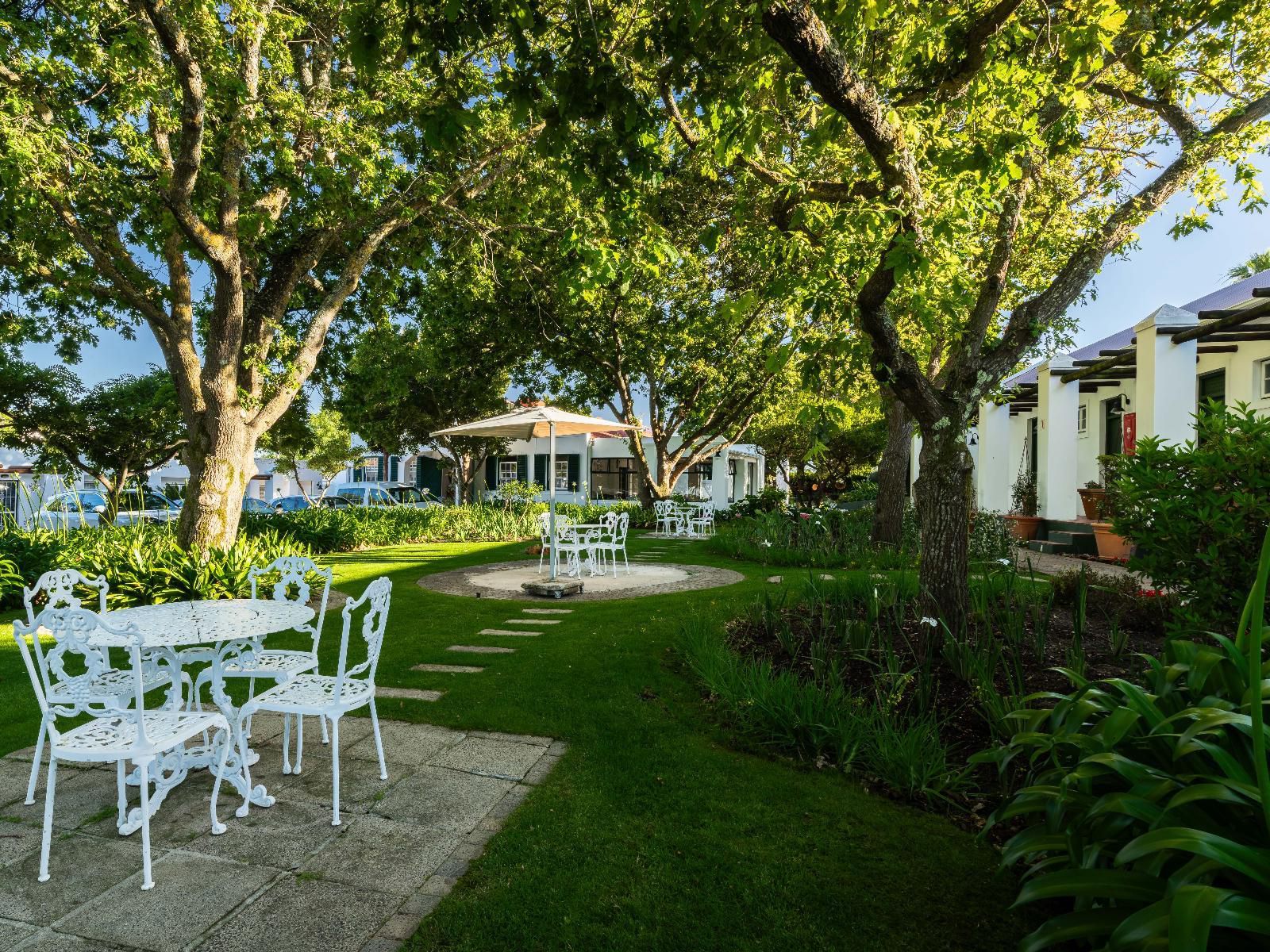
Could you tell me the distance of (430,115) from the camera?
3340 mm

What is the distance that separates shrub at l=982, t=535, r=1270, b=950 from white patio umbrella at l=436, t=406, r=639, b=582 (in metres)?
7.05

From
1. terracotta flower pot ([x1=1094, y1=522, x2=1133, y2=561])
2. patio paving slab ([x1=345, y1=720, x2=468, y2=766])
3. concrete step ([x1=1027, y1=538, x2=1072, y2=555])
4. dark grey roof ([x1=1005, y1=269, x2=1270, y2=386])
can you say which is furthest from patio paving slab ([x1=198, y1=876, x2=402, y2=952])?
concrete step ([x1=1027, y1=538, x2=1072, y2=555])

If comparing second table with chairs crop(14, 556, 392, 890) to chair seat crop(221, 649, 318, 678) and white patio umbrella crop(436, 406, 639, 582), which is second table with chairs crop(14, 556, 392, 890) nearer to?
chair seat crop(221, 649, 318, 678)

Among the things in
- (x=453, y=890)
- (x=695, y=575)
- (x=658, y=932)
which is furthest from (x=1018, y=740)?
(x=695, y=575)

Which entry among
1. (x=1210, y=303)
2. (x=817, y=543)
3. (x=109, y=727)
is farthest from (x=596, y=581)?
(x=1210, y=303)

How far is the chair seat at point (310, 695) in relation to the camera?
10.3 feet

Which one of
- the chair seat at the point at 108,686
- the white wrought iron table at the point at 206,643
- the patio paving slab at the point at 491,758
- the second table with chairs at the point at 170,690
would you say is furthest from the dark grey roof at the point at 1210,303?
the chair seat at the point at 108,686

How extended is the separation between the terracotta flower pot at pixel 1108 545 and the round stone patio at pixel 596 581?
19.5 ft

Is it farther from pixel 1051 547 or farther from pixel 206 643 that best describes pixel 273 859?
pixel 1051 547

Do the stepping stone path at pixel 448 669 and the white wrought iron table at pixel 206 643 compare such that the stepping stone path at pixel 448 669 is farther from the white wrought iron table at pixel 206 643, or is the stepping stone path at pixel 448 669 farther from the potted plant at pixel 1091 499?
the potted plant at pixel 1091 499

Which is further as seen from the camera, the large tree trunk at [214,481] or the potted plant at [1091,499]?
the potted plant at [1091,499]

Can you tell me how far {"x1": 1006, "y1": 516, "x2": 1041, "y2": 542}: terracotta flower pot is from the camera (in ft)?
46.7

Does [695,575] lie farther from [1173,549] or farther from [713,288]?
[713,288]

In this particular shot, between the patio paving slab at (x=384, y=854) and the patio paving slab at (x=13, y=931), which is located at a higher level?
the patio paving slab at (x=384, y=854)
